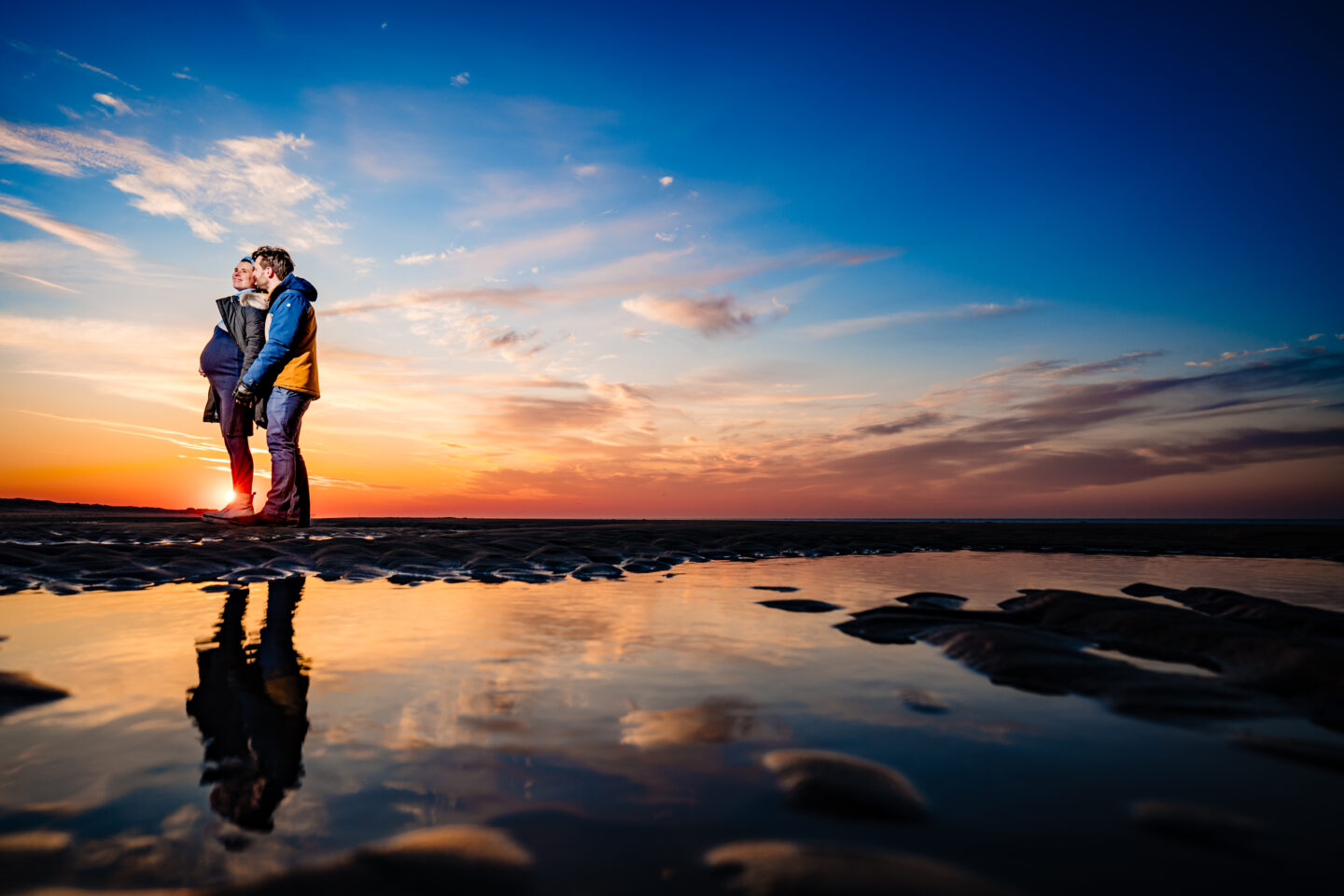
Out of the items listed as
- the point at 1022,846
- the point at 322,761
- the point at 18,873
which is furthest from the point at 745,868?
the point at 18,873

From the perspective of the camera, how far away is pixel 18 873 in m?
1.13

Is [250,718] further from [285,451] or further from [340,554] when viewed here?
[285,451]

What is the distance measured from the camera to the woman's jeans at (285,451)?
7820mm

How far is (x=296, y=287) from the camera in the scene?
806 centimetres

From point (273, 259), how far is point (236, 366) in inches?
57.5

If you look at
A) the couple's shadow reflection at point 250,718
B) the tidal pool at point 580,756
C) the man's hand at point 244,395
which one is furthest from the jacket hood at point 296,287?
the couple's shadow reflection at point 250,718

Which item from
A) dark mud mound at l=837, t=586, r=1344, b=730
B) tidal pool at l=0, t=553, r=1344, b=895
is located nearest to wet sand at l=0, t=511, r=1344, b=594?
tidal pool at l=0, t=553, r=1344, b=895

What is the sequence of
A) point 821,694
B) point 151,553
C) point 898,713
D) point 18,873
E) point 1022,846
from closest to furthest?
point 18,873, point 1022,846, point 898,713, point 821,694, point 151,553

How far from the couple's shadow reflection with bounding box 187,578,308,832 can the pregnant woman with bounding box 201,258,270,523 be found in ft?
19.4

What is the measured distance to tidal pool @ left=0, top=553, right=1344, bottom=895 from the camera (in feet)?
3.94

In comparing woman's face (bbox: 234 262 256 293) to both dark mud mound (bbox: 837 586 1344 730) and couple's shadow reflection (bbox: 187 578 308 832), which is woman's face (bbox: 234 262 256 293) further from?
dark mud mound (bbox: 837 586 1344 730)

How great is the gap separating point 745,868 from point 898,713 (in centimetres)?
114

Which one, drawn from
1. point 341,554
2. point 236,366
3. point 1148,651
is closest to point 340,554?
point 341,554

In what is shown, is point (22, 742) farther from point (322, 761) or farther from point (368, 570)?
point (368, 570)
